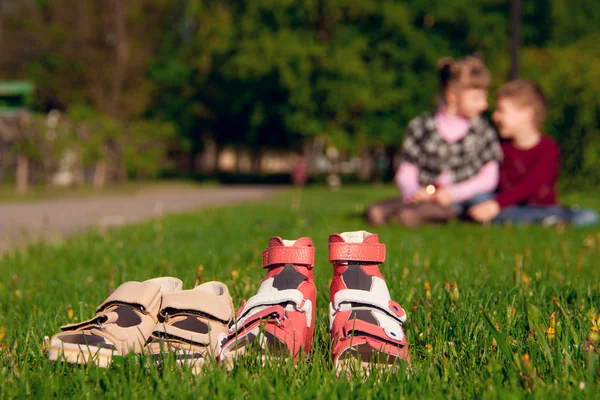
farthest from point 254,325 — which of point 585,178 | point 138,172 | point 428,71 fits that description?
point 428,71

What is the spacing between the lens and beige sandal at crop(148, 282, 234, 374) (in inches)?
76.0

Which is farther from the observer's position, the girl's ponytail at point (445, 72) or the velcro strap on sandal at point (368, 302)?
the girl's ponytail at point (445, 72)

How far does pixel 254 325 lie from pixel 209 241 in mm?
3526

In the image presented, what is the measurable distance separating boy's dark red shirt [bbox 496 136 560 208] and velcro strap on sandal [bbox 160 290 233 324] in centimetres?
511

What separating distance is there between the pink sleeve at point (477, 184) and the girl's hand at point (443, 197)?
0.15 ft

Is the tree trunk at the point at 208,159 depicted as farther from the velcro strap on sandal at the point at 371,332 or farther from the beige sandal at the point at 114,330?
the velcro strap on sandal at the point at 371,332

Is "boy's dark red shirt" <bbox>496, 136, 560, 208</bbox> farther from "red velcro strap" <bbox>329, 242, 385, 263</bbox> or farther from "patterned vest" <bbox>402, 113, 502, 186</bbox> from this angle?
"red velcro strap" <bbox>329, 242, 385, 263</bbox>

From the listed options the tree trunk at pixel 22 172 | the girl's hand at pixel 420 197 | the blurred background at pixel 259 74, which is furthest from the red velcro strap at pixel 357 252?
the tree trunk at pixel 22 172

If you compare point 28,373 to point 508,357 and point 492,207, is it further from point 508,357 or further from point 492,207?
point 492,207

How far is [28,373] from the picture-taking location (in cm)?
189

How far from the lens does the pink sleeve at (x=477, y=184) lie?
20.9ft

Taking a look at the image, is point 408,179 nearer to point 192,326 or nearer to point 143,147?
point 192,326

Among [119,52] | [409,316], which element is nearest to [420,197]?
[409,316]

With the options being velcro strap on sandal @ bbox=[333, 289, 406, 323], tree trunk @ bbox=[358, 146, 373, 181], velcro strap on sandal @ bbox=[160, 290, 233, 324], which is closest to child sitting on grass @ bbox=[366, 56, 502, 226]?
velcro strap on sandal @ bbox=[333, 289, 406, 323]
